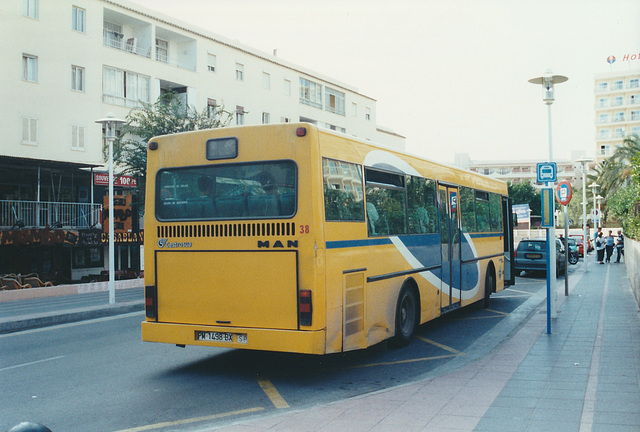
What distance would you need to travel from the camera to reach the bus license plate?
7629 millimetres

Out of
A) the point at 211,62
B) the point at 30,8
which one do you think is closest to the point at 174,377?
the point at 30,8

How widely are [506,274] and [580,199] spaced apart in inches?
3171

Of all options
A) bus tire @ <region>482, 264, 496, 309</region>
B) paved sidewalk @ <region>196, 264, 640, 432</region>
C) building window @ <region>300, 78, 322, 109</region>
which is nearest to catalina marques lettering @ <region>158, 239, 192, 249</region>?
paved sidewalk @ <region>196, 264, 640, 432</region>

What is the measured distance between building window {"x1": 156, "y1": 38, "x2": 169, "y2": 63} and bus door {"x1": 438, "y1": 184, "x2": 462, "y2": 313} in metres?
27.6

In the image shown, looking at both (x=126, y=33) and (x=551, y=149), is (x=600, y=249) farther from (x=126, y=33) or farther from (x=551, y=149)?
(x=126, y=33)

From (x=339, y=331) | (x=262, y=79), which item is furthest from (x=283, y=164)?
(x=262, y=79)

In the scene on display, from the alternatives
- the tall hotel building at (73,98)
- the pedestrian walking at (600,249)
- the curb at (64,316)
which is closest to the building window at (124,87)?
the tall hotel building at (73,98)

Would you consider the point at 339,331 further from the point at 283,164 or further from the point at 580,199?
the point at 580,199

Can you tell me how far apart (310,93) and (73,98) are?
69.4 feet

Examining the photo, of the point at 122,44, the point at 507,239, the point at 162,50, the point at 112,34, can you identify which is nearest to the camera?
the point at 507,239

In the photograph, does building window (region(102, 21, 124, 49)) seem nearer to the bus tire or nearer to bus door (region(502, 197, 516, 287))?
bus door (region(502, 197, 516, 287))

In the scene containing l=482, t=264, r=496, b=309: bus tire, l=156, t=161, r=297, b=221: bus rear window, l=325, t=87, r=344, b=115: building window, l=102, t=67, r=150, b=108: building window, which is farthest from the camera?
l=325, t=87, r=344, b=115: building window

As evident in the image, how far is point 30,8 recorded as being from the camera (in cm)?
2770

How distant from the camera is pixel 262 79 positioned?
139ft
